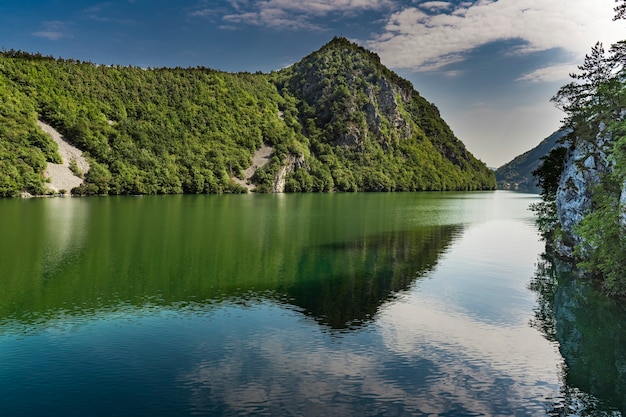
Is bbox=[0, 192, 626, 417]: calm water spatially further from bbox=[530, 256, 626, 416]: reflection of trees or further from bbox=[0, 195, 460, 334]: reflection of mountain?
bbox=[0, 195, 460, 334]: reflection of mountain

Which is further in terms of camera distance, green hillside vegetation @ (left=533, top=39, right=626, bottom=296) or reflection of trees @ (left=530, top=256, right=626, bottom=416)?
green hillside vegetation @ (left=533, top=39, right=626, bottom=296)

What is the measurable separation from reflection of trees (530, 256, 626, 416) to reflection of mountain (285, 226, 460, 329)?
A: 29.4 feet

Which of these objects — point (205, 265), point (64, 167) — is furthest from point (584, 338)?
point (64, 167)

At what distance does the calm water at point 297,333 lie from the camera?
15.2 m

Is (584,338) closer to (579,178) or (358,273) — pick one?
(358,273)

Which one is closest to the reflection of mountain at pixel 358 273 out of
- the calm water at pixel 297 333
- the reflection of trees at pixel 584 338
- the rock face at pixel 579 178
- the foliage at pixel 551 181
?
the calm water at pixel 297 333

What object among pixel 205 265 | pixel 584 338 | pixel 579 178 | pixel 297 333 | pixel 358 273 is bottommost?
pixel 584 338

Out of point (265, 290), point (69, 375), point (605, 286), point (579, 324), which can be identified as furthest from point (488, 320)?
point (69, 375)

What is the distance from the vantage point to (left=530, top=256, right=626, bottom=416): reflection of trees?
1573 cm

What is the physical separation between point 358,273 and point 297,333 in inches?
555

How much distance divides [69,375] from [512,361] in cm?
1720

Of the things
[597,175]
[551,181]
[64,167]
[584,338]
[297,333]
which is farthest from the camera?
[64,167]

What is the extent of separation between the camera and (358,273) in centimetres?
3478

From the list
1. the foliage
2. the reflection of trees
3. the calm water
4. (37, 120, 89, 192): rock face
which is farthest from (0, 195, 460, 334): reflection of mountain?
(37, 120, 89, 192): rock face
